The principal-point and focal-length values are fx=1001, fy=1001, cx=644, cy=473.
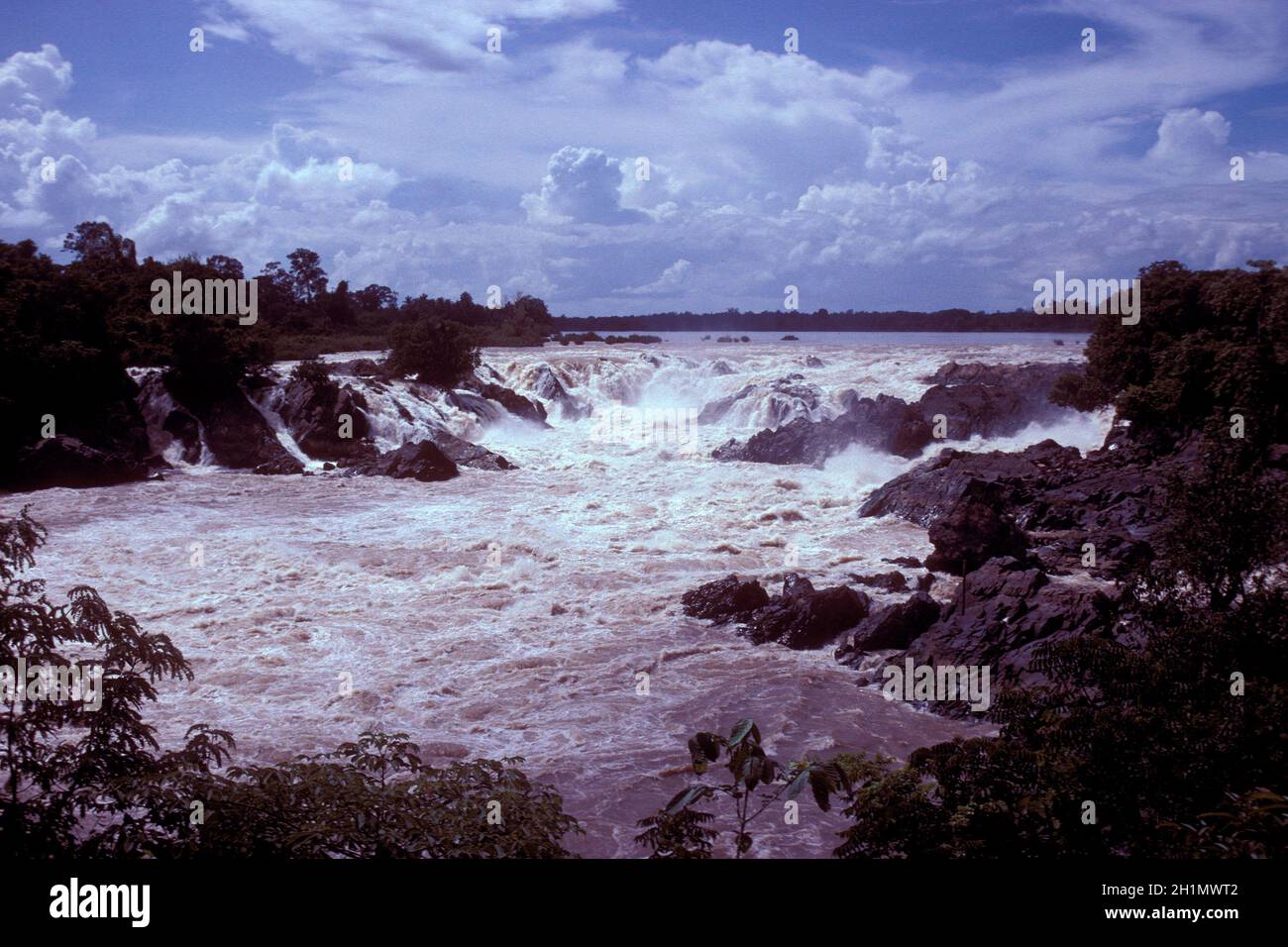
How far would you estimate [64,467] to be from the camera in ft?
83.5

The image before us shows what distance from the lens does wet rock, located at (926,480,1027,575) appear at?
699 inches

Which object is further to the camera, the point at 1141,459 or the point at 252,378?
the point at 252,378

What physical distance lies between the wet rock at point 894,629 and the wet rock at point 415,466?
646 inches

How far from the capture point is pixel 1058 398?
29844 mm

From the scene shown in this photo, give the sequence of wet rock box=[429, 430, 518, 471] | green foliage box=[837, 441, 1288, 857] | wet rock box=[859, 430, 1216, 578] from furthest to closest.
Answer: wet rock box=[429, 430, 518, 471]
wet rock box=[859, 430, 1216, 578]
green foliage box=[837, 441, 1288, 857]

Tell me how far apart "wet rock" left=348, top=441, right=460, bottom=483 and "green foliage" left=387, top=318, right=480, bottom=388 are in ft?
30.8

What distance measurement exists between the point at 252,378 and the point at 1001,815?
32165 millimetres

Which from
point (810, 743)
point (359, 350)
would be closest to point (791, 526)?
point (810, 743)

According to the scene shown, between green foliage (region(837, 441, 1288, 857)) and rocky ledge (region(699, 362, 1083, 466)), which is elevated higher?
rocky ledge (region(699, 362, 1083, 466))

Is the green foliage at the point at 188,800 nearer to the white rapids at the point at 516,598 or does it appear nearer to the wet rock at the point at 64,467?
the white rapids at the point at 516,598

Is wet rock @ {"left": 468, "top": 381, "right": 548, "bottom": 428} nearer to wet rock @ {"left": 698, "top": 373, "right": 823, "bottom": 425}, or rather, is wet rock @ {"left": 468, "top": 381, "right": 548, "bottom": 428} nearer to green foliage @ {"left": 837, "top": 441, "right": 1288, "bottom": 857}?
wet rock @ {"left": 698, "top": 373, "right": 823, "bottom": 425}

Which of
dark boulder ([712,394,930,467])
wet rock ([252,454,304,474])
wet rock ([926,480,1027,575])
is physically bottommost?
wet rock ([926,480,1027,575])

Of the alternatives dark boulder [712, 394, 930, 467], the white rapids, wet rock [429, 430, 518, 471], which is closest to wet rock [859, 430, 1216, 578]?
the white rapids

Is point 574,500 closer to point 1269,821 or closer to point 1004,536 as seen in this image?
point 1004,536
